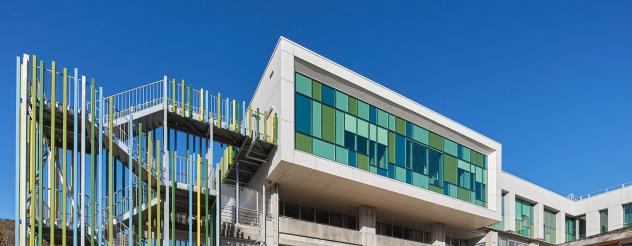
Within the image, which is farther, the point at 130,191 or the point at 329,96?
the point at 329,96

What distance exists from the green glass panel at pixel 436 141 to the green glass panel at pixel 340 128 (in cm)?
731

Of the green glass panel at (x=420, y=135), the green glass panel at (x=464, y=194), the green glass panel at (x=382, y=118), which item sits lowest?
the green glass panel at (x=464, y=194)

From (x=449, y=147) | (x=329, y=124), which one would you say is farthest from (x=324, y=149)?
(x=449, y=147)

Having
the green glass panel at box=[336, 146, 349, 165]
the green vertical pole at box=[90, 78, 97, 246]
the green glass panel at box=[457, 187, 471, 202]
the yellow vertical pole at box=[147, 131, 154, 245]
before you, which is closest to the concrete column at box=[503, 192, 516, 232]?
the green glass panel at box=[457, 187, 471, 202]

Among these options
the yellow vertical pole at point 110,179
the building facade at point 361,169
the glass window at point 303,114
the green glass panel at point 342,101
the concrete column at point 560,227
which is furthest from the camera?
the concrete column at point 560,227

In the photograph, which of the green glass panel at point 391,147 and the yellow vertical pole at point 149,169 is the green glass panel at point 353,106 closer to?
the green glass panel at point 391,147

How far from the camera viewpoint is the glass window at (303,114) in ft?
95.4

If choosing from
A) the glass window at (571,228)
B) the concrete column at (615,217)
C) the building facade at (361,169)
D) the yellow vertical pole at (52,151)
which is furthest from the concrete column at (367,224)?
the glass window at (571,228)

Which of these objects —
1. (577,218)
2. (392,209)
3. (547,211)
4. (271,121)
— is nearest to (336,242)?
(392,209)

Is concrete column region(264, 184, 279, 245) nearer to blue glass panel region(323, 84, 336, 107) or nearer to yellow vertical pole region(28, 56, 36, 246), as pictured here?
blue glass panel region(323, 84, 336, 107)

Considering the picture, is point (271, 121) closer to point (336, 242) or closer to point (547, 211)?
point (336, 242)

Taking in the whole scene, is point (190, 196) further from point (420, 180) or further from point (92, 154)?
point (420, 180)

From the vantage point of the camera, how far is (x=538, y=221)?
46031 millimetres

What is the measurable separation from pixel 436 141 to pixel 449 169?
189 centimetres
